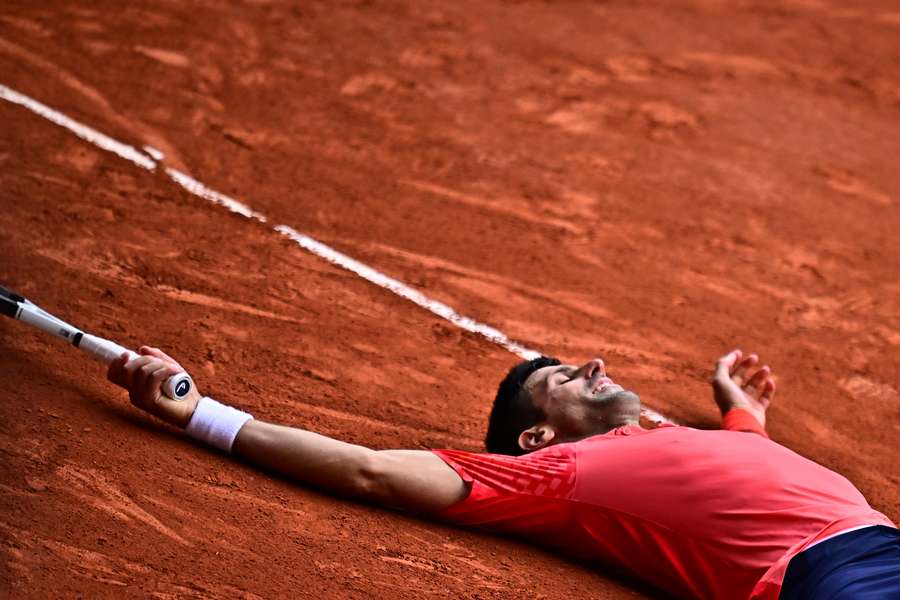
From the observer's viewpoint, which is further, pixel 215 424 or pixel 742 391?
pixel 742 391

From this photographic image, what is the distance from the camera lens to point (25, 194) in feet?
21.1

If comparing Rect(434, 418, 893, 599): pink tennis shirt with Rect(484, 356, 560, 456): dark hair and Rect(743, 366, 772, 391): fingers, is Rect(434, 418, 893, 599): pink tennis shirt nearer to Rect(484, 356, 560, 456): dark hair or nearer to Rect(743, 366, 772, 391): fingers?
Rect(484, 356, 560, 456): dark hair

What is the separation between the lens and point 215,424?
4.69m

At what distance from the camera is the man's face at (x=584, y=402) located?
4.88 meters

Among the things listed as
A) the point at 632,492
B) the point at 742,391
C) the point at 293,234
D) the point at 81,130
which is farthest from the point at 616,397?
the point at 81,130

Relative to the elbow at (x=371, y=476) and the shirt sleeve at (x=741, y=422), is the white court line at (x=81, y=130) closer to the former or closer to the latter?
the elbow at (x=371, y=476)

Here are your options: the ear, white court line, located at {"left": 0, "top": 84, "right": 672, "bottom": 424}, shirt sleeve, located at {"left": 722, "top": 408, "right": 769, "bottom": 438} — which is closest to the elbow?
the ear

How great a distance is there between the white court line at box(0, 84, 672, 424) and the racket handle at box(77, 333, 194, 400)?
1824 mm

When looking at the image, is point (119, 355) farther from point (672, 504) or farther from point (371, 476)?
point (672, 504)

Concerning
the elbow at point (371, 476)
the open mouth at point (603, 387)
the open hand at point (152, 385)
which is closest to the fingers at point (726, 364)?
the open mouth at point (603, 387)

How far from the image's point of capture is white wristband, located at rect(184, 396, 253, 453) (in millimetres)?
4680

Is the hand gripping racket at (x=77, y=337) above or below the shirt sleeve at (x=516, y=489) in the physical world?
below

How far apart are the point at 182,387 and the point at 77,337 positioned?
→ 1.84 feet

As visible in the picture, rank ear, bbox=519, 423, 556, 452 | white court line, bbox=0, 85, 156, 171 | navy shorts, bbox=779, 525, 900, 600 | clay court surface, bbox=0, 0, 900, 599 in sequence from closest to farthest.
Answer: navy shorts, bbox=779, 525, 900, 600, clay court surface, bbox=0, 0, 900, 599, ear, bbox=519, 423, 556, 452, white court line, bbox=0, 85, 156, 171
